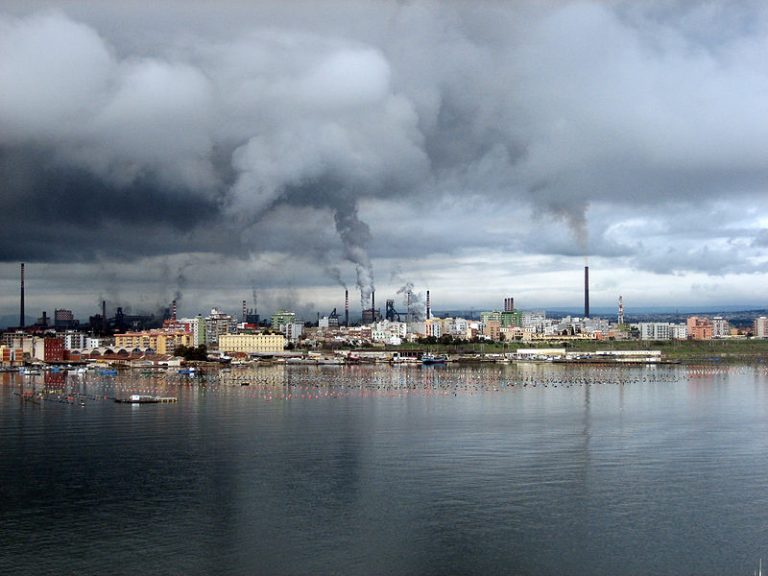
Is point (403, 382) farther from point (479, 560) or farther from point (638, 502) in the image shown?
point (479, 560)

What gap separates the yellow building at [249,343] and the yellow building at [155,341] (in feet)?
12.2

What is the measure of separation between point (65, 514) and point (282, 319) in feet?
303

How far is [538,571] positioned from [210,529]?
4.83 metres

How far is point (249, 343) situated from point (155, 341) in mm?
8907

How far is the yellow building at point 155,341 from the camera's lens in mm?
71562

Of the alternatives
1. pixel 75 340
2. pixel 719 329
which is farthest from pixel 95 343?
pixel 719 329

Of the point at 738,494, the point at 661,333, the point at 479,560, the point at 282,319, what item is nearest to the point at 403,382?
the point at 738,494

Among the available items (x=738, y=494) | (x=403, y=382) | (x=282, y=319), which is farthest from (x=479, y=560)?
(x=282, y=319)

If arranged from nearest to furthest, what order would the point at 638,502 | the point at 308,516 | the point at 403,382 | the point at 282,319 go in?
1. the point at 308,516
2. the point at 638,502
3. the point at 403,382
4. the point at 282,319

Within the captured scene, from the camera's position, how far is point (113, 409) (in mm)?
27375

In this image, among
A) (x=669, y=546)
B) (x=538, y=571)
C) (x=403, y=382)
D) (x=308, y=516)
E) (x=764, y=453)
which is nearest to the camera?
(x=538, y=571)

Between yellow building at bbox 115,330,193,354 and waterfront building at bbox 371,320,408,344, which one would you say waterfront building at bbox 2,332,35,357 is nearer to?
yellow building at bbox 115,330,193,354

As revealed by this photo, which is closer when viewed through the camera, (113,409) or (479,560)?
(479,560)

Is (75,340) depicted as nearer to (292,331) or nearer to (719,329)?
(292,331)
